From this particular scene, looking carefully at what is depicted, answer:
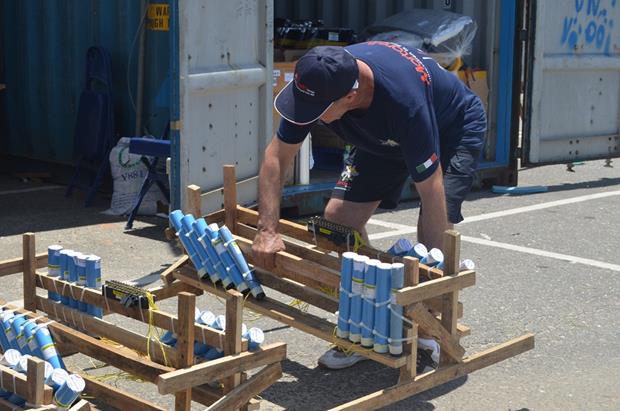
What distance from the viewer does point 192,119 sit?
7426mm

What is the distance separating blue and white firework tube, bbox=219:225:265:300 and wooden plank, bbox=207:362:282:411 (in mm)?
677

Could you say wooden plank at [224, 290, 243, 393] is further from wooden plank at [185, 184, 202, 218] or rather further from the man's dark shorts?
the man's dark shorts

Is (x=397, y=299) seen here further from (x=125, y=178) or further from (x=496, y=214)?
(x=496, y=214)

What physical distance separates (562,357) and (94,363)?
2.42 m

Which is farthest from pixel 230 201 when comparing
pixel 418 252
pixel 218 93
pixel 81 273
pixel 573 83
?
pixel 573 83

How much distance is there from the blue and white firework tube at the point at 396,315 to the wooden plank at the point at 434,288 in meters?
0.05

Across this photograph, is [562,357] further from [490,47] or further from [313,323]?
[490,47]

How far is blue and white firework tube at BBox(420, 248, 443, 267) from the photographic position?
→ 4.63 metres

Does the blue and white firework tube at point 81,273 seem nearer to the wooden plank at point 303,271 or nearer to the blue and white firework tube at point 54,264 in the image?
the blue and white firework tube at point 54,264

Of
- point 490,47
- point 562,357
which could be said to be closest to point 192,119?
point 562,357

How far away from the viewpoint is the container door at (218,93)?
732 cm

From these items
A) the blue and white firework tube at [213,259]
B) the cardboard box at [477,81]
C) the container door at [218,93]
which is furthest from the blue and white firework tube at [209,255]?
the cardboard box at [477,81]

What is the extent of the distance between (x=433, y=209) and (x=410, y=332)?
67 centimetres

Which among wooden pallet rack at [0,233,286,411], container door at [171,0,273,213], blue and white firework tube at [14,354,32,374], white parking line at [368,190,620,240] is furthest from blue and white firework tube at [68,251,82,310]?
white parking line at [368,190,620,240]
